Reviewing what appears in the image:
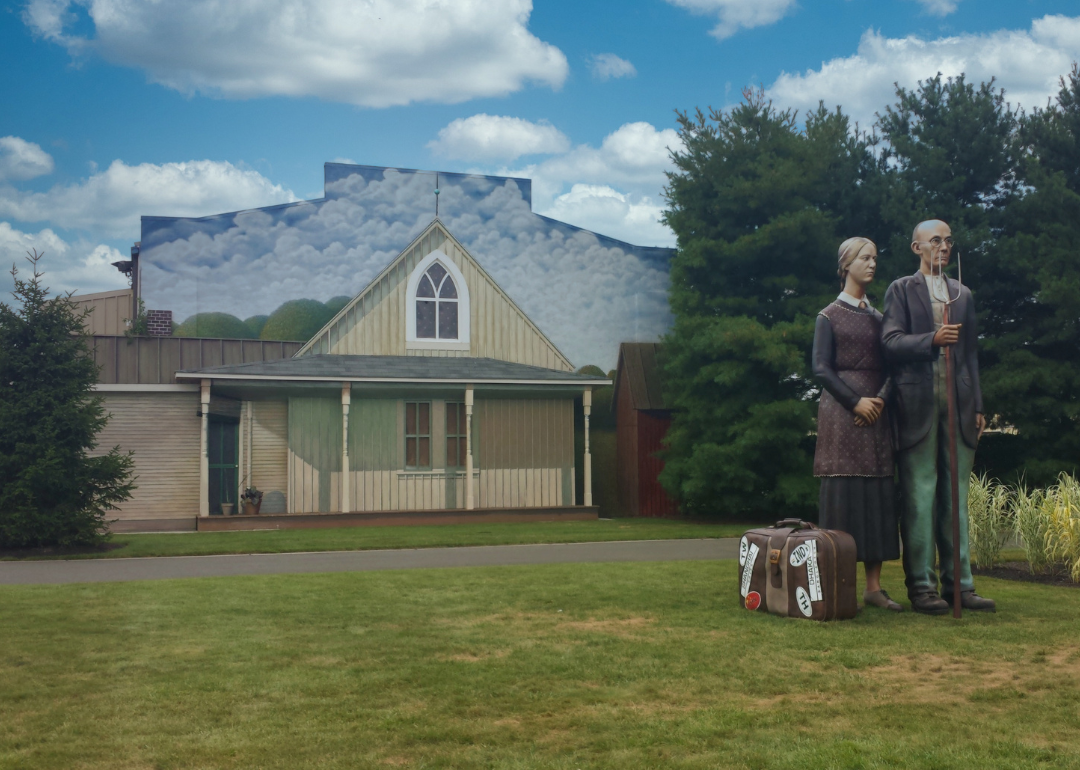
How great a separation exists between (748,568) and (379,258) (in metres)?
29.7

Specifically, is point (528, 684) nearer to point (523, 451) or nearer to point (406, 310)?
point (523, 451)

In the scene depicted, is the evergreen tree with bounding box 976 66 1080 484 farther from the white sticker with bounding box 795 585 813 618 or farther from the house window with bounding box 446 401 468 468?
the white sticker with bounding box 795 585 813 618

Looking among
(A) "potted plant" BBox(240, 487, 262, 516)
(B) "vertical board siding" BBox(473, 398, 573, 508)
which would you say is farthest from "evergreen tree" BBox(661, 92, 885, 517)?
(A) "potted plant" BBox(240, 487, 262, 516)

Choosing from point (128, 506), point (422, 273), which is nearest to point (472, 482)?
point (422, 273)

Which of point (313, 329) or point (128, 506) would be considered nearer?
point (128, 506)

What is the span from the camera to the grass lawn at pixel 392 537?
575 inches

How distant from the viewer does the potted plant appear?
2103 centimetres

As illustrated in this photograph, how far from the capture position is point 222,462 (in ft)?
72.6

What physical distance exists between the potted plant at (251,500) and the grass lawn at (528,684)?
40.6 ft

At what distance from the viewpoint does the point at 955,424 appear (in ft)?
25.3

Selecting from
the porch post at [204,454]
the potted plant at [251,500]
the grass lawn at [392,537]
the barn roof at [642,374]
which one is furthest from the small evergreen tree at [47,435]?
the barn roof at [642,374]

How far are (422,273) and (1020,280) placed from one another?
45.5ft

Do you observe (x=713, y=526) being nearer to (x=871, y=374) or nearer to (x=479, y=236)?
(x=871, y=374)

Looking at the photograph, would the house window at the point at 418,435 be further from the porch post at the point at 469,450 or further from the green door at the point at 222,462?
the green door at the point at 222,462
